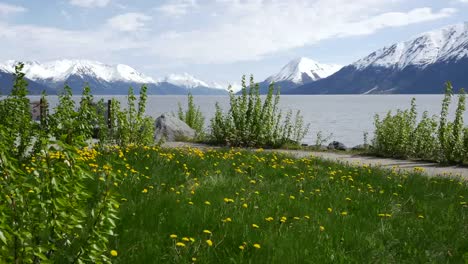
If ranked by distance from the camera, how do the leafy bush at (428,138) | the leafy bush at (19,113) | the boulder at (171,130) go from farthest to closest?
1. the boulder at (171,130)
2. the leafy bush at (428,138)
3. the leafy bush at (19,113)

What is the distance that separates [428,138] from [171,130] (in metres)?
11.4

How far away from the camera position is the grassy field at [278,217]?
4.73 m

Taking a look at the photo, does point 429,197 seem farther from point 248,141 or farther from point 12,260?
point 248,141

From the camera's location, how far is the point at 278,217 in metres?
5.96

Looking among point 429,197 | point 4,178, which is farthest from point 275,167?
point 4,178

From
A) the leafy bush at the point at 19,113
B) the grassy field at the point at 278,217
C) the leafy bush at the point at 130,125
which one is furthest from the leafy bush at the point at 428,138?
the leafy bush at the point at 19,113

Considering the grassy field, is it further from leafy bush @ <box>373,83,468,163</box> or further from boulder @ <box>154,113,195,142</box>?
boulder @ <box>154,113,195,142</box>

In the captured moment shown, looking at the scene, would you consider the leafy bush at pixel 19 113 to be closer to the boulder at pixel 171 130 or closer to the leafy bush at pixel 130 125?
the leafy bush at pixel 130 125

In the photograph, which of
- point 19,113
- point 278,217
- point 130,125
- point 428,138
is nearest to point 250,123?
point 130,125

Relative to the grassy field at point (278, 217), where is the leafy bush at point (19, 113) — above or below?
above

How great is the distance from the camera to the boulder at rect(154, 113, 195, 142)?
69.2 ft

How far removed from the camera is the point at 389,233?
5.71 metres

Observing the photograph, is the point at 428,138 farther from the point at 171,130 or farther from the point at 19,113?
the point at 19,113

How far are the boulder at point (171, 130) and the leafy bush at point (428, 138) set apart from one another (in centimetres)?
892
